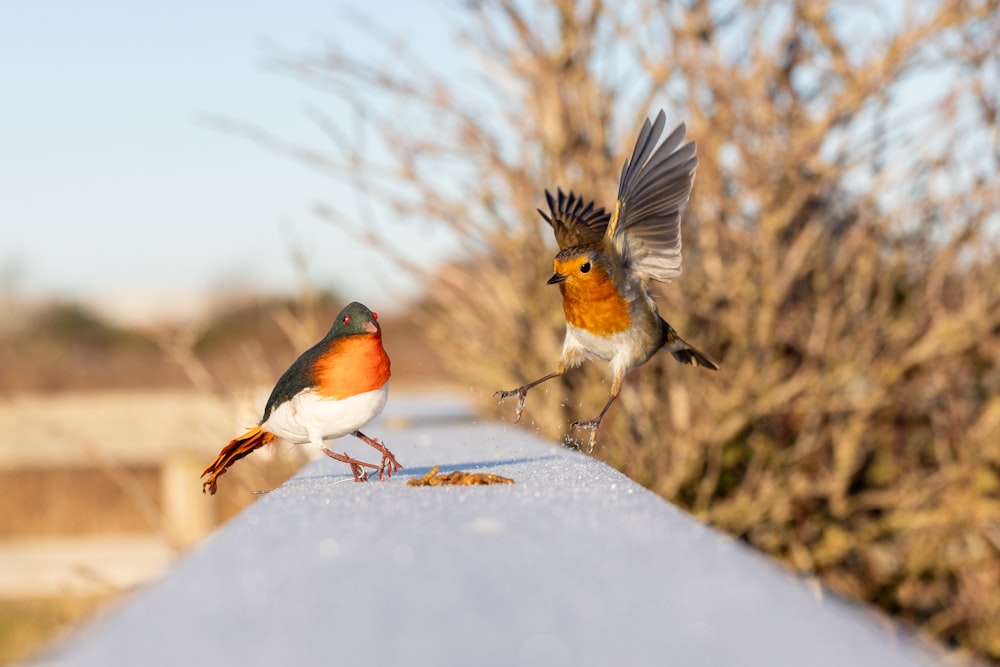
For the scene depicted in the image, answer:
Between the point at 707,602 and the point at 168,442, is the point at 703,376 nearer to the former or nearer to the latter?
the point at 707,602

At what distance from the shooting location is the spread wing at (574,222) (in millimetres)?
3113

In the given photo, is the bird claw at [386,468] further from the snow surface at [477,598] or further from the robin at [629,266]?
the snow surface at [477,598]

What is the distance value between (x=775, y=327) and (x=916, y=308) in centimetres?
72

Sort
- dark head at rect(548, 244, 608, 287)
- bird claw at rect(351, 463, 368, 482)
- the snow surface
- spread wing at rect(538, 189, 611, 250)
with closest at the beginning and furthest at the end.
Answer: the snow surface → dark head at rect(548, 244, 608, 287) → bird claw at rect(351, 463, 368, 482) → spread wing at rect(538, 189, 611, 250)

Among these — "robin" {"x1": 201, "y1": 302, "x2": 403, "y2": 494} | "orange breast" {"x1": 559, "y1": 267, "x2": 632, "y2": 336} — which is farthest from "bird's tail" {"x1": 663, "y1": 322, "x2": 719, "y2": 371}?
"robin" {"x1": 201, "y1": 302, "x2": 403, "y2": 494}

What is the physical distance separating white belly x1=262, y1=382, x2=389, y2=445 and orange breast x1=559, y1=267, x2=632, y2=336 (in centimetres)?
58

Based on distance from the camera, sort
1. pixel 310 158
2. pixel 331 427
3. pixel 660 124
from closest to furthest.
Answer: pixel 331 427, pixel 660 124, pixel 310 158

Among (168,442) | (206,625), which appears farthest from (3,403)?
(206,625)

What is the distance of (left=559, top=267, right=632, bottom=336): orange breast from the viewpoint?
2650 mm

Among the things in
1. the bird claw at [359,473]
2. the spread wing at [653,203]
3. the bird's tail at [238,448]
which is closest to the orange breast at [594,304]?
the spread wing at [653,203]

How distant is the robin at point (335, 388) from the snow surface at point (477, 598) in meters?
0.15

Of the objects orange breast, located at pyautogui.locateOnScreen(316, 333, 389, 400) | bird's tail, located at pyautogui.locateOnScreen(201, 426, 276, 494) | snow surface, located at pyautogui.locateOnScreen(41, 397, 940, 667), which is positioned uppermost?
orange breast, located at pyautogui.locateOnScreen(316, 333, 389, 400)

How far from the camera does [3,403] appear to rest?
35.1ft

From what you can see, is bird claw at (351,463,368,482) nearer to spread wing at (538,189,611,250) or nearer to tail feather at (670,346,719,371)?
spread wing at (538,189,611,250)
